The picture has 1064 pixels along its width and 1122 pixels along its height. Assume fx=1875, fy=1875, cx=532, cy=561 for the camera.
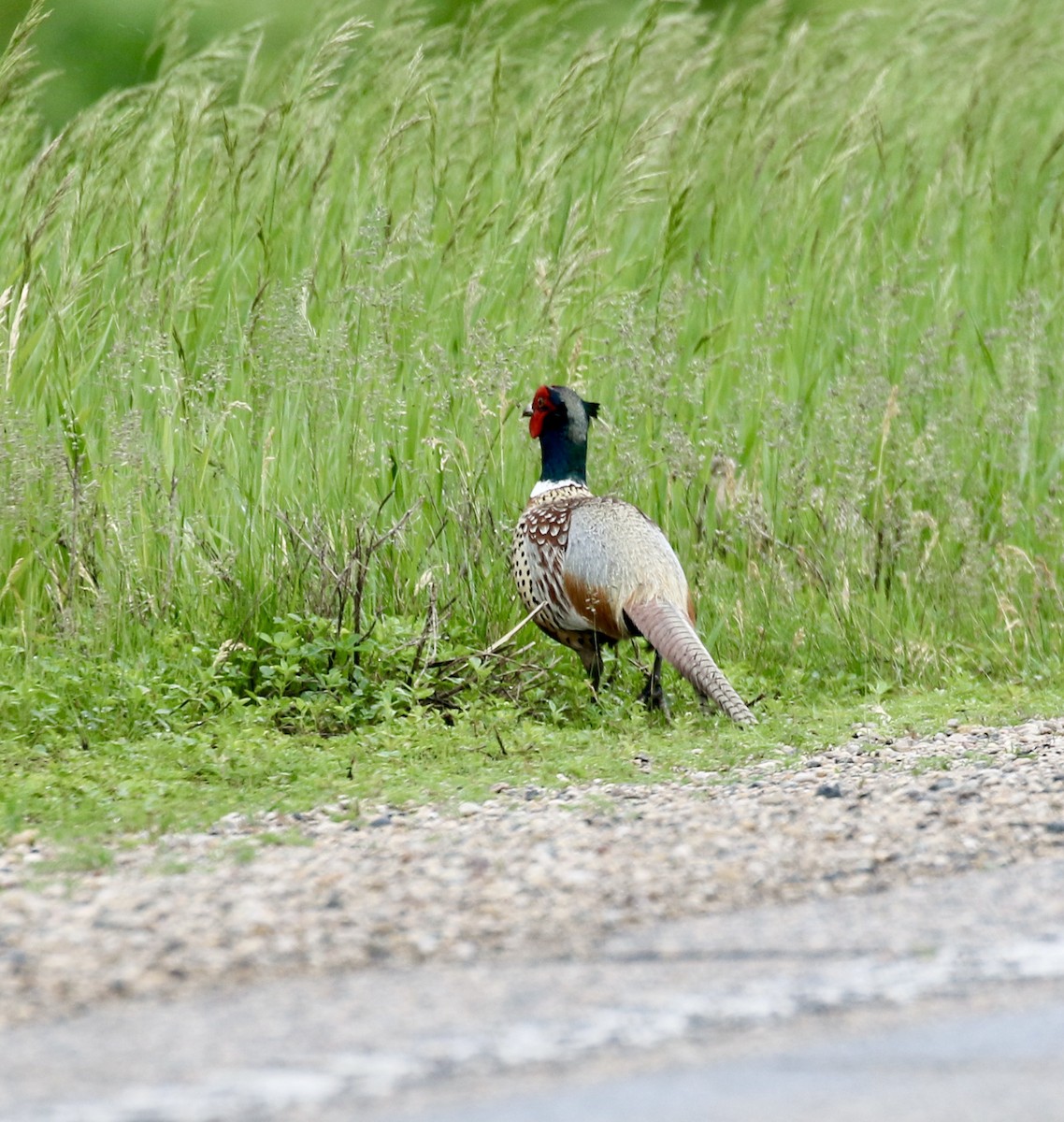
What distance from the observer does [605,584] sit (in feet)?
21.9

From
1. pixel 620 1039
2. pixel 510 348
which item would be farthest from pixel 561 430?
pixel 620 1039

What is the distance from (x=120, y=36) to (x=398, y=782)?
923cm

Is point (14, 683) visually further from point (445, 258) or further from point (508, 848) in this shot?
point (445, 258)

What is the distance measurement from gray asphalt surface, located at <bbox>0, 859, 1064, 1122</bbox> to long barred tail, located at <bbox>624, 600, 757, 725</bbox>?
9.07 ft

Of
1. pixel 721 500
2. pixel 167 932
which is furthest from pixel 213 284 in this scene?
pixel 167 932

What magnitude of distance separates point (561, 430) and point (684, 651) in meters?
1.27

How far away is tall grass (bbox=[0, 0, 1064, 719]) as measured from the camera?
7016mm

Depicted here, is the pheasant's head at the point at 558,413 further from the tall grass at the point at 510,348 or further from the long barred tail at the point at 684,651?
the long barred tail at the point at 684,651

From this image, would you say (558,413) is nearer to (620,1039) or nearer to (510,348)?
(510,348)

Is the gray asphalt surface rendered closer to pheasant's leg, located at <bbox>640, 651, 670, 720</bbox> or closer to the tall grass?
pheasant's leg, located at <bbox>640, 651, 670, 720</bbox>

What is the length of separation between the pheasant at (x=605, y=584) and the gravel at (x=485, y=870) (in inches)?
45.8

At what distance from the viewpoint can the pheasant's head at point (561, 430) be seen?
730 cm

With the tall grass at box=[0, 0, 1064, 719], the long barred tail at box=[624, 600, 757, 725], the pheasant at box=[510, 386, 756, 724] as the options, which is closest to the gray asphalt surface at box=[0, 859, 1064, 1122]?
the long barred tail at box=[624, 600, 757, 725]

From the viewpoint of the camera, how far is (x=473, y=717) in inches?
248
